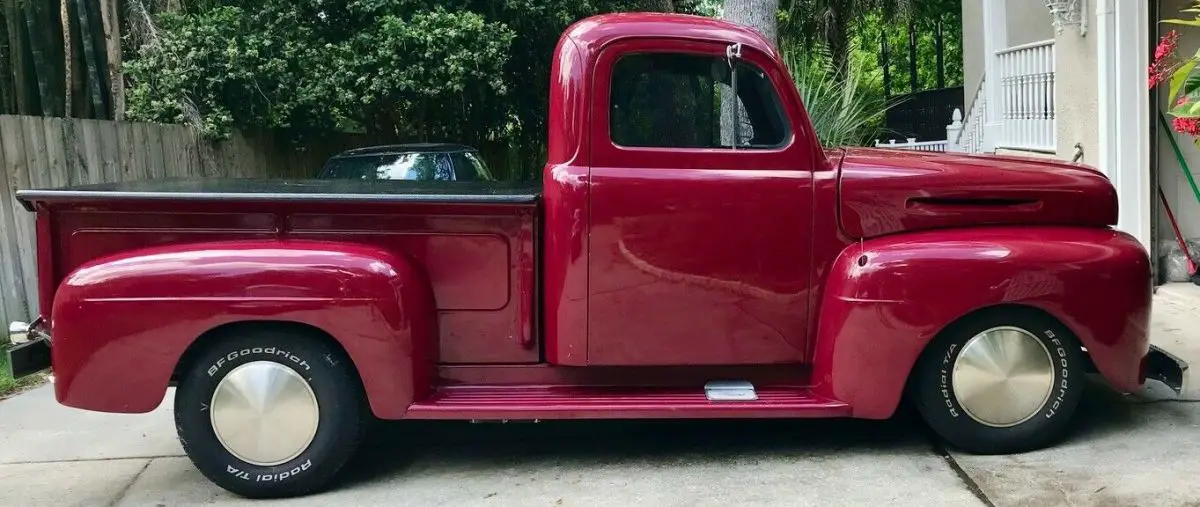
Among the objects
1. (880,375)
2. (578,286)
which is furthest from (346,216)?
(880,375)

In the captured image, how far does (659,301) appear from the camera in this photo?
14.0 feet

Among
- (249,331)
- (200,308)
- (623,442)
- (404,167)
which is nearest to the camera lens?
(200,308)

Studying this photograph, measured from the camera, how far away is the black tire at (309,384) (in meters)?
4.09

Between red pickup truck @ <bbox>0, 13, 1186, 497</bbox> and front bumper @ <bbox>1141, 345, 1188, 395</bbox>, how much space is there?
0.02 metres

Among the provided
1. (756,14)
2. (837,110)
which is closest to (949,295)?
(756,14)

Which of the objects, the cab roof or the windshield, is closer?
the cab roof

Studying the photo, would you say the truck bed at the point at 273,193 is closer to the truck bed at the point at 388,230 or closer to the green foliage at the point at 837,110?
the truck bed at the point at 388,230

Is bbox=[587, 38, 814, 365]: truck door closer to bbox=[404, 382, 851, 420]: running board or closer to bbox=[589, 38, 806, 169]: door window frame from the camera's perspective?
bbox=[589, 38, 806, 169]: door window frame

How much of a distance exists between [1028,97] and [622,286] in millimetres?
7439

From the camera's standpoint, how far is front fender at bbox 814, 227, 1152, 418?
13.6ft

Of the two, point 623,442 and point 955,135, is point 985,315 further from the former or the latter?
point 955,135

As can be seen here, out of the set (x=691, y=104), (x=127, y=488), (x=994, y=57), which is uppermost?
(x=994, y=57)

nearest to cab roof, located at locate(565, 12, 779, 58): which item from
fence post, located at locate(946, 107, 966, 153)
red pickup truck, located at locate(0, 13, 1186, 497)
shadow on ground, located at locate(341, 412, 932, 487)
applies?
red pickup truck, located at locate(0, 13, 1186, 497)

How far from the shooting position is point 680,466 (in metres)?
4.43
